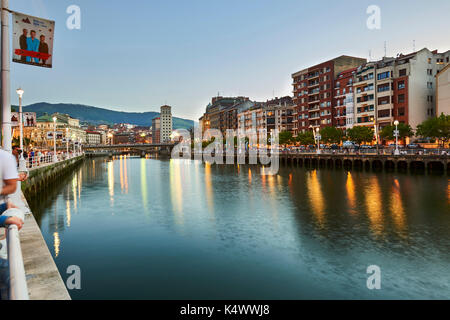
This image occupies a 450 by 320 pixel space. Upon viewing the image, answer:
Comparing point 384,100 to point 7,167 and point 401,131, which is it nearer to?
point 401,131

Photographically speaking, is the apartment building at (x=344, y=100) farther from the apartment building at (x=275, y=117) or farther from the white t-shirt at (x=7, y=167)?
the white t-shirt at (x=7, y=167)

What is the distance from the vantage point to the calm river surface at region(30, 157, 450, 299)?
11.8m

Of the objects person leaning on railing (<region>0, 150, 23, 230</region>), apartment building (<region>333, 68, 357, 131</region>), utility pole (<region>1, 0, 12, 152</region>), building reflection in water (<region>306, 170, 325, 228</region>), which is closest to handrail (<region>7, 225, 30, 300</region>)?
person leaning on railing (<region>0, 150, 23, 230</region>)

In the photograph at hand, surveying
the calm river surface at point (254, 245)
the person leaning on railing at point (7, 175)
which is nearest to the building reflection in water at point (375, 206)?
the calm river surface at point (254, 245)

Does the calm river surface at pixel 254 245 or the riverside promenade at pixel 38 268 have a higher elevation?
the riverside promenade at pixel 38 268

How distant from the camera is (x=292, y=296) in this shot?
443 inches

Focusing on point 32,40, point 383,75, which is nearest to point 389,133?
point 383,75

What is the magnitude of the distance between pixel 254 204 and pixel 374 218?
400 inches

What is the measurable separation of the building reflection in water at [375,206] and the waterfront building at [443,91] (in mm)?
45832

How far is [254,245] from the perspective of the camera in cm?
1697

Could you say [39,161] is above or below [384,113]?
below

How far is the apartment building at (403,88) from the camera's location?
80312 millimetres

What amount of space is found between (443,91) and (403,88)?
865 cm
